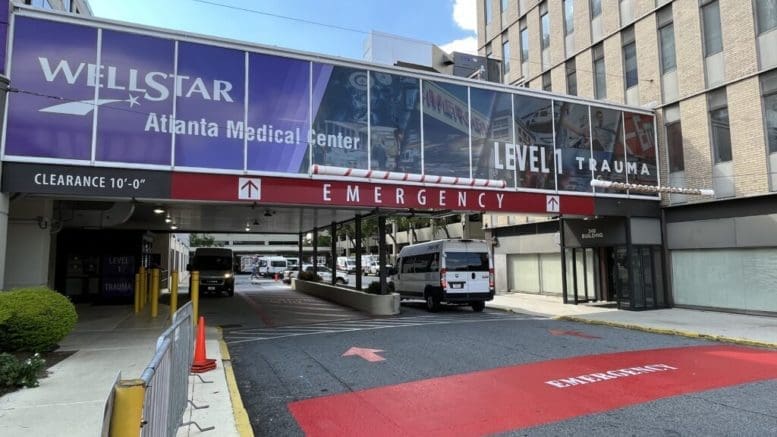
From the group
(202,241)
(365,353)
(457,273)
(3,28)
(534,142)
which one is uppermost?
(3,28)

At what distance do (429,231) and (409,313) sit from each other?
36.9 meters

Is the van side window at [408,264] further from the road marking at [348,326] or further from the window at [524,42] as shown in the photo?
the window at [524,42]

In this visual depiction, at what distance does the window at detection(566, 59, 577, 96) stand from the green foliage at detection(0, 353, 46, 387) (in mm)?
23131

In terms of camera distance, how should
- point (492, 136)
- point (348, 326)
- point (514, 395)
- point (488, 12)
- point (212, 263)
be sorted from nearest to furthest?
point (514, 395)
point (348, 326)
point (492, 136)
point (212, 263)
point (488, 12)

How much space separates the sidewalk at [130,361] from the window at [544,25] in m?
14.3

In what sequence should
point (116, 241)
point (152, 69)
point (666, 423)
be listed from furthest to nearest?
point (116, 241) < point (152, 69) < point (666, 423)

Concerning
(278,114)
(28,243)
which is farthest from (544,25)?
(28,243)

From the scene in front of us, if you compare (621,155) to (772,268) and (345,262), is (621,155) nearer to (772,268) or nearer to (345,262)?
(772,268)

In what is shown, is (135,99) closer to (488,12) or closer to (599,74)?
(599,74)

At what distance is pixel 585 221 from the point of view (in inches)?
800

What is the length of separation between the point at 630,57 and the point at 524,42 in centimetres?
865

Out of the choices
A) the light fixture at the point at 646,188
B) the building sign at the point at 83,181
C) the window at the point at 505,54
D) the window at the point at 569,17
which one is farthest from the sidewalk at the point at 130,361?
the window at the point at 505,54

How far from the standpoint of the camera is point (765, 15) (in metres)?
15.6

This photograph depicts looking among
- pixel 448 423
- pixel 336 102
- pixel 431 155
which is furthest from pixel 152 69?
pixel 448 423
